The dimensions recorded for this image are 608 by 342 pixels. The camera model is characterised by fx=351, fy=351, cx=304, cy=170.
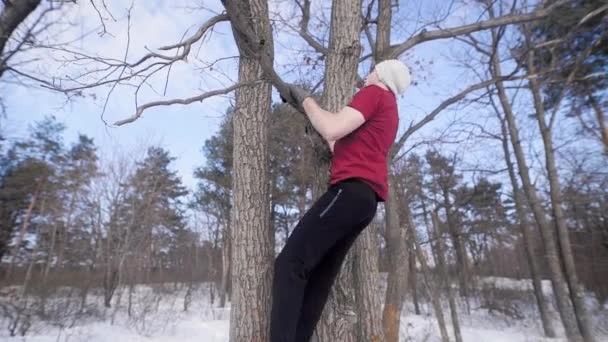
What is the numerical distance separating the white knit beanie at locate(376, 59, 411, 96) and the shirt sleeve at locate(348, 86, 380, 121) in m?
0.12

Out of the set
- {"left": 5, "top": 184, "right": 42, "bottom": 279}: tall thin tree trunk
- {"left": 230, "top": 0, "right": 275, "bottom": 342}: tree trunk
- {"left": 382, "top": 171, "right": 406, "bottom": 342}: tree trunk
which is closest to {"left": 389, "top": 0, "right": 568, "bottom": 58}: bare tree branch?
{"left": 230, "top": 0, "right": 275, "bottom": 342}: tree trunk

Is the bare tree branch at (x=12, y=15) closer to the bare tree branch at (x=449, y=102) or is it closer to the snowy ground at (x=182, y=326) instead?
the bare tree branch at (x=449, y=102)

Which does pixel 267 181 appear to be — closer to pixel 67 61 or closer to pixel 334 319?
pixel 334 319

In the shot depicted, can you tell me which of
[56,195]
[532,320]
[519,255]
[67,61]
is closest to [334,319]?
[67,61]

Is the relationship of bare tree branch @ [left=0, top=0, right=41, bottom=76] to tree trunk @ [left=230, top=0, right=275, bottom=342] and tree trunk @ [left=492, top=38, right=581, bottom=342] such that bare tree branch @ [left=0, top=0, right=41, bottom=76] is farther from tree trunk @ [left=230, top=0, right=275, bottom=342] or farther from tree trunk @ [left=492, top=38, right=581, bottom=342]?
tree trunk @ [left=492, top=38, right=581, bottom=342]

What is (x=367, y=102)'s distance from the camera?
5.54 ft

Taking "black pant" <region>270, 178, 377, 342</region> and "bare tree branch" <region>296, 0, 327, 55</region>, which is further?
"bare tree branch" <region>296, 0, 327, 55</region>

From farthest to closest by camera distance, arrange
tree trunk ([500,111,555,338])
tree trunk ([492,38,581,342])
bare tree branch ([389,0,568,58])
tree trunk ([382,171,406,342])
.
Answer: tree trunk ([500,111,555,338]) → tree trunk ([492,38,581,342]) → tree trunk ([382,171,406,342]) → bare tree branch ([389,0,568,58])

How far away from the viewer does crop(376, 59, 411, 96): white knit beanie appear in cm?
182

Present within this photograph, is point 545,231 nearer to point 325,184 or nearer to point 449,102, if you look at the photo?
point 449,102

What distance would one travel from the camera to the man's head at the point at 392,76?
1819 mm

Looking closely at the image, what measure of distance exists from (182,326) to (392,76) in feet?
40.0

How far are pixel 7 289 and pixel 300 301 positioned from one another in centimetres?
1126

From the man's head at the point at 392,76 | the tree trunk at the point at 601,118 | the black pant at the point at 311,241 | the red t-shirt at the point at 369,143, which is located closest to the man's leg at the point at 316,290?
the black pant at the point at 311,241
